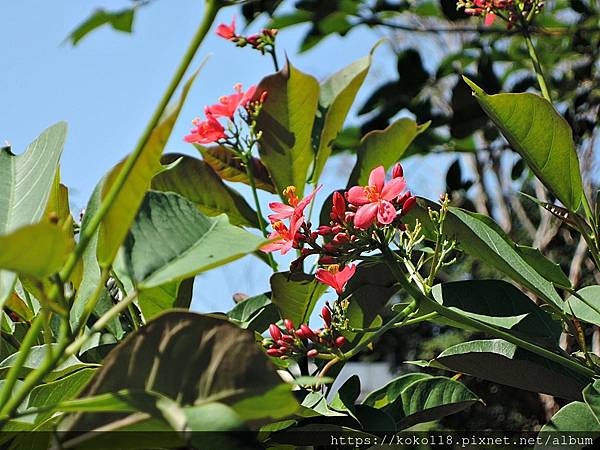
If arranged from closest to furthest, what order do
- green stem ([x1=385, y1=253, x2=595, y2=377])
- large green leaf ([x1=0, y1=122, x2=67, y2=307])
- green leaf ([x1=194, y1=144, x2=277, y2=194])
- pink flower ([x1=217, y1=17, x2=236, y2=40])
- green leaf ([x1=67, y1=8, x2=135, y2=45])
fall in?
large green leaf ([x1=0, y1=122, x2=67, y2=307]) → green stem ([x1=385, y1=253, x2=595, y2=377]) → green leaf ([x1=194, y1=144, x2=277, y2=194]) → pink flower ([x1=217, y1=17, x2=236, y2=40]) → green leaf ([x1=67, y1=8, x2=135, y2=45])

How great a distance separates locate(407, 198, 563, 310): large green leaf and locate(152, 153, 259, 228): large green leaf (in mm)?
271

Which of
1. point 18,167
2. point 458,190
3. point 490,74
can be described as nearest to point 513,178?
point 458,190

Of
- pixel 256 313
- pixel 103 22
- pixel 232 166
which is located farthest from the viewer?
pixel 103 22

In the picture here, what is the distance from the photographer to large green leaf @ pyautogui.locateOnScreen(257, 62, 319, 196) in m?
0.89

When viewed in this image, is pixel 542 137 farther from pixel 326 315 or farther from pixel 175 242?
pixel 175 242

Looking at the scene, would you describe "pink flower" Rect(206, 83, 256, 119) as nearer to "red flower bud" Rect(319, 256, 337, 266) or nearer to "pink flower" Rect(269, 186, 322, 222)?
"pink flower" Rect(269, 186, 322, 222)

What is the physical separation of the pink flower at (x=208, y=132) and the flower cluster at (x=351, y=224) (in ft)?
0.99

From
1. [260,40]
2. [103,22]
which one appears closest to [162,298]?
[260,40]

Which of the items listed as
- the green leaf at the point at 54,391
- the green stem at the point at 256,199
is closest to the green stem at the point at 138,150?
the green leaf at the point at 54,391

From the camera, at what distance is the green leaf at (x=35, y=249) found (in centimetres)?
32

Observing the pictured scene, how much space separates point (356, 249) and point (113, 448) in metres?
0.30

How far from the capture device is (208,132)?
3.17 feet

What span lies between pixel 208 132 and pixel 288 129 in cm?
12

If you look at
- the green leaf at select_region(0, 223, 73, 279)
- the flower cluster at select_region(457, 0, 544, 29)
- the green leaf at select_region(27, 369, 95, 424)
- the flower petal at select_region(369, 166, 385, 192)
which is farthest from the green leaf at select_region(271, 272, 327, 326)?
the flower cluster at select_region(457, 0, 544, 29)
